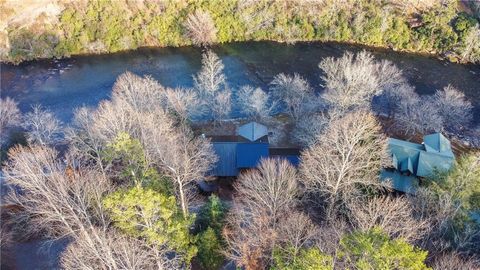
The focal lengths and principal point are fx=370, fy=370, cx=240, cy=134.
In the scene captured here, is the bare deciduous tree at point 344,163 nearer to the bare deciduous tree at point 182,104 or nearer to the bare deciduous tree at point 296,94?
the bare deciduous tree at point 296,94

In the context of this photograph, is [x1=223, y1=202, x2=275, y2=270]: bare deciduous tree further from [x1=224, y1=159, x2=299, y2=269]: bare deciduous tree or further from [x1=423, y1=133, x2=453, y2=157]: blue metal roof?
[x1=423, y1=133, x2=453, y2=157]: blue metal roof

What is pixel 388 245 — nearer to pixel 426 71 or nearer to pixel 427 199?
pixel 427 199

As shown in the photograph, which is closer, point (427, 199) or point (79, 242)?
point (79, 242)

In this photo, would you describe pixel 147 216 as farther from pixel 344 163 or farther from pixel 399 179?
pixel 399 179

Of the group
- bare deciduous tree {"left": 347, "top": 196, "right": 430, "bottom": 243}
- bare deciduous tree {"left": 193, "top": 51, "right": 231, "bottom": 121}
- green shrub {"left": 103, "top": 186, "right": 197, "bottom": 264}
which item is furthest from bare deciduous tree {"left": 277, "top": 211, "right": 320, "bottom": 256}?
bare deciduous tree {"left": 193, "top": 51, "right": 231, "bottom": 121}

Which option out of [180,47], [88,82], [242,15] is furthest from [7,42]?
[242,15]
